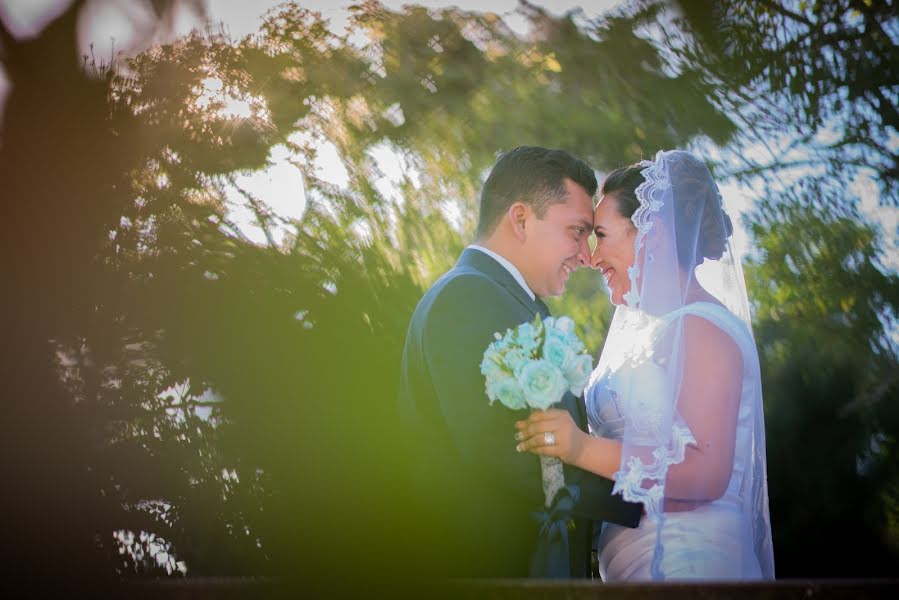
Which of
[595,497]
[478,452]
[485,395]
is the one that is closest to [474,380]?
[485,395]

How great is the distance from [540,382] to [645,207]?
1.20m

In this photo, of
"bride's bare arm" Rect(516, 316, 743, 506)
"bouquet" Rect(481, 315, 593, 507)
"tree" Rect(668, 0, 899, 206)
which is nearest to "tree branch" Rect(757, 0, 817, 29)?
"tree" Rect(668, 0, 899, 206)

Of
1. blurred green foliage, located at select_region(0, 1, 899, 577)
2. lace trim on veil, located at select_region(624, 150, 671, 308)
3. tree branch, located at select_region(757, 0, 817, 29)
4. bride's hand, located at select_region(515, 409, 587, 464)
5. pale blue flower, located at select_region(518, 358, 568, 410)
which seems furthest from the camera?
tree branch, located at select_region(757, 0, 817, 29)

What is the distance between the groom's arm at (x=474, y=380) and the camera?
3607 millimetres

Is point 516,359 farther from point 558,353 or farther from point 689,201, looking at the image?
point 689,201

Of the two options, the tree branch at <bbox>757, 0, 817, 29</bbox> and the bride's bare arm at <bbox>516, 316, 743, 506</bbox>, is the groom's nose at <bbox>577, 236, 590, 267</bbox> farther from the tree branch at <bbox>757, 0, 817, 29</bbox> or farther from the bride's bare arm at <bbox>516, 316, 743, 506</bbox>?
the tree branch at <bbox>757, 0, 817, 29</bbox>

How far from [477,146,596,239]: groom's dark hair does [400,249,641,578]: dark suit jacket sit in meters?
0.33

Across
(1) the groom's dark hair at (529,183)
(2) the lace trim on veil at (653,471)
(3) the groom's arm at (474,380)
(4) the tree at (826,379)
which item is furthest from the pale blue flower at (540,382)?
(4) the tree at (826,379)

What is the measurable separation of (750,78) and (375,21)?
11.5 feet

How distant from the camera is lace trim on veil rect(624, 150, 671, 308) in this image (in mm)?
3998

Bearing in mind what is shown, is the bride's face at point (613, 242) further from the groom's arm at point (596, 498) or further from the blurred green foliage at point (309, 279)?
the blurred green foliage at point (309, 279)

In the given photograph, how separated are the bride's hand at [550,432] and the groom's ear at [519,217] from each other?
926 millimetres

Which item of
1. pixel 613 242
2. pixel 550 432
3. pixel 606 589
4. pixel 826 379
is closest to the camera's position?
pixel 606 589

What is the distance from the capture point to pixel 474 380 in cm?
364
